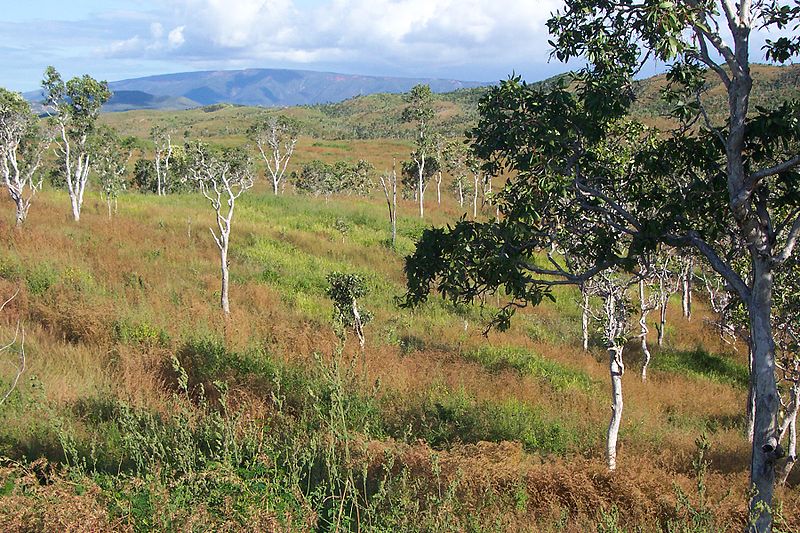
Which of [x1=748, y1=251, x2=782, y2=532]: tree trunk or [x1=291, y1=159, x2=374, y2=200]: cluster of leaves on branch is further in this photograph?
[x1=291, y1=159, x2=374, y2=200]: cluster of leaves on branch

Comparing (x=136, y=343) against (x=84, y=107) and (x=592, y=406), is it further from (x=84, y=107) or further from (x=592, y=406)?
(x=84, y=107)

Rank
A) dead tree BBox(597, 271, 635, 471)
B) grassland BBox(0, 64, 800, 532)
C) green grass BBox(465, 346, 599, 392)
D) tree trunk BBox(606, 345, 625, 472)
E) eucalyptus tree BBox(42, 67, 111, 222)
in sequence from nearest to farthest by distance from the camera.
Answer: grassland BBox(0, 64, 800, 532), tree trunk BBox(606, 345, 625, 472), dead tree BBox(597, 271, 635, 471), green grass BBox(465, 346, 599, 392), eucalyptus tree BBox(42, 67, 111, 222)

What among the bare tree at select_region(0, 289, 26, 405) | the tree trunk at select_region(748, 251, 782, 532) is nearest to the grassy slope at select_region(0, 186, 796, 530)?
the bare tree at select_region(0, 289, 26, 405)

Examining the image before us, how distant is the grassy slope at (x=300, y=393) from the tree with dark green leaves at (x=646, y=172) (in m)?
1.87

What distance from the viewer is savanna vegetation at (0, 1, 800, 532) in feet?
15.3

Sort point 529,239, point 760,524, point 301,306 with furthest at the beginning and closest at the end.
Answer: point 301,306, point 529,239, point 760,524

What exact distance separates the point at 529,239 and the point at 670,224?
151cm

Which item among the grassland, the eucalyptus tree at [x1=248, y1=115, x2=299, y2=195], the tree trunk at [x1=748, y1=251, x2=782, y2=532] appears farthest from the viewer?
the eucalyptus tree at [x1=248, y1=115, x2=299, y2=195]

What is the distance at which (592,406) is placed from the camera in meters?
11.0

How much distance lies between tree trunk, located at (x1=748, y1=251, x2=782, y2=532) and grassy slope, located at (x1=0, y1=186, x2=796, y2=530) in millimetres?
1028

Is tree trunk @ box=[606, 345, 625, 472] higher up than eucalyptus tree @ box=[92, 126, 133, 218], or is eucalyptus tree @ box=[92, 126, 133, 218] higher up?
eucalyptus tree @ box=[92, 126, 133, 218]

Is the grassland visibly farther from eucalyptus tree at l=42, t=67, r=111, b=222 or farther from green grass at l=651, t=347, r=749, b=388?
eucalyptus tree at l=42, t=67, r=111, b=222

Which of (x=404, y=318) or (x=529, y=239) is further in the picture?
(x=404, y=318)

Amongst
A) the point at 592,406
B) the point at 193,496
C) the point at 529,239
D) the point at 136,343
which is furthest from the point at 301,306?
the point at 193,496
